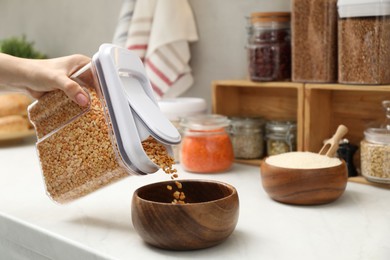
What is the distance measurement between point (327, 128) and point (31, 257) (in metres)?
0.70

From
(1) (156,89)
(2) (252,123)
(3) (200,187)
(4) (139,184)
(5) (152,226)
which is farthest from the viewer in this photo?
(1) (156,89)

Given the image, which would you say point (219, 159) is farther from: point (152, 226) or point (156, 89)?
point (152, 226)

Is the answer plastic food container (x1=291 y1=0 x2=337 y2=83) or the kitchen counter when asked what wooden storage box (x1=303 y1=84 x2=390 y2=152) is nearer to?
plastic food container (x1=291 y1=0 x2=337 y2=83)

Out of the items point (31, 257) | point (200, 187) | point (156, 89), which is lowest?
point (31, 257)

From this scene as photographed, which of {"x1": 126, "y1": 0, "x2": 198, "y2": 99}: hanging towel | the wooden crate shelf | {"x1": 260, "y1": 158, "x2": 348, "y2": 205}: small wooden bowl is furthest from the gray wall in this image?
{"x1": 260, "y1": 158, "x2": 348, "y2": 205}: small wooden bowl

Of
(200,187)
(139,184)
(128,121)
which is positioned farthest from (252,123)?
(128,121)

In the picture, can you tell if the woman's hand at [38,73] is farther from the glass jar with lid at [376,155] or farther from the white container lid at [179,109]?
the glass jar with lid at [376,155]

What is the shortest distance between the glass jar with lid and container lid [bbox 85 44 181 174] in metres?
0.44

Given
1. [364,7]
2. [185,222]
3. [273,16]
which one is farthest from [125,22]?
[185,222]

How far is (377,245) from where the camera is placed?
0.79m

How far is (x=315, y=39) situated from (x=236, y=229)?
0.49m

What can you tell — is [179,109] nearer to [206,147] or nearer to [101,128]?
[206,147]

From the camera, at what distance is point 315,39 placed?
3.85ft

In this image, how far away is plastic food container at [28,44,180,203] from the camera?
81 cm
